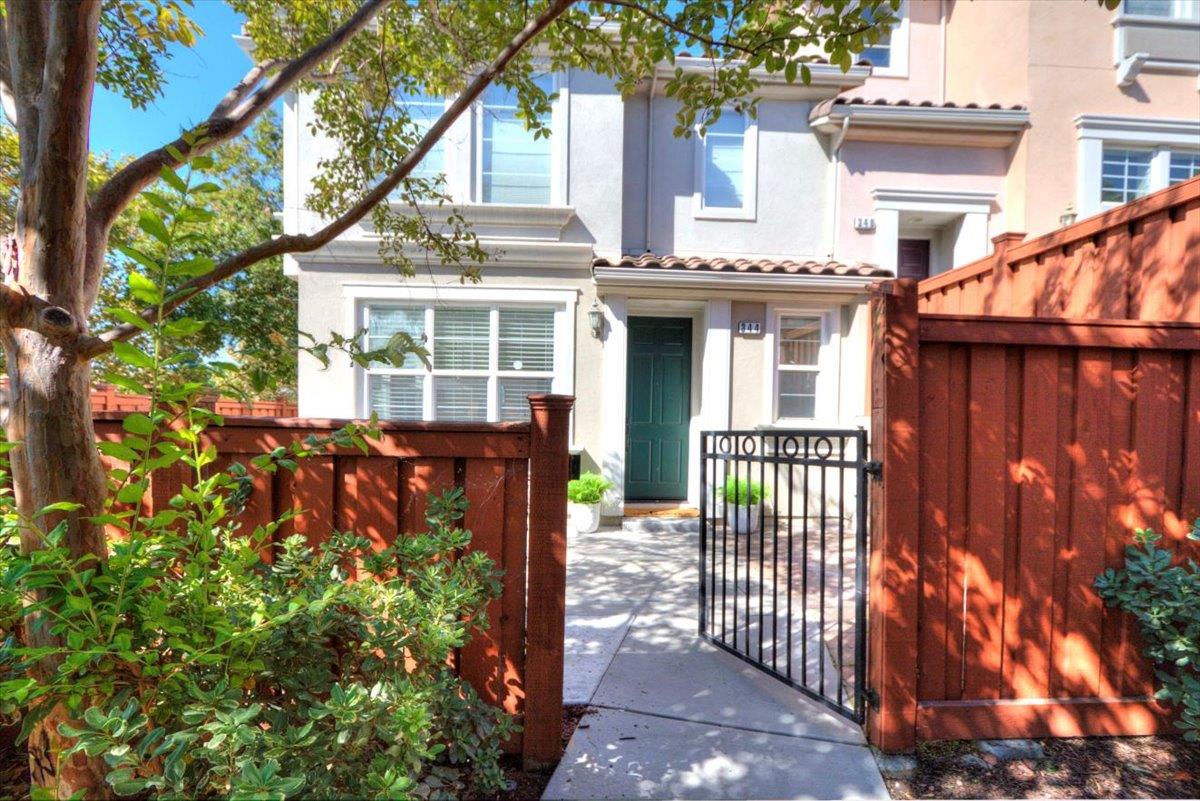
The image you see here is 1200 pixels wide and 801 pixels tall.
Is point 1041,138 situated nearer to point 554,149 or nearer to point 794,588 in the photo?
point 554,149

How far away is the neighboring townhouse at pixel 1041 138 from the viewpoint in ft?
22.9

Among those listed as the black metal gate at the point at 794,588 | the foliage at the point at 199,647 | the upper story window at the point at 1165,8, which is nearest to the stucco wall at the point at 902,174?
the upper story window at the point at 1165,8

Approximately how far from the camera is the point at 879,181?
7027 mm

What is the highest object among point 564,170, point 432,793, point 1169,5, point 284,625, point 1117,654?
point 1169,5

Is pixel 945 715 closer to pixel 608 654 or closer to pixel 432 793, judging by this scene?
pixel 608 654

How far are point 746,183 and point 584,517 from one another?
4869 mm

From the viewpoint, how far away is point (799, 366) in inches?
267

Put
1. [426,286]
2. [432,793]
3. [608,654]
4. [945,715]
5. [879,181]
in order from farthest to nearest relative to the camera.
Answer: [879,181] < [426,286] < [608,654] < [945,715] < [432,793]

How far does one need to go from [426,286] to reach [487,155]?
185cm

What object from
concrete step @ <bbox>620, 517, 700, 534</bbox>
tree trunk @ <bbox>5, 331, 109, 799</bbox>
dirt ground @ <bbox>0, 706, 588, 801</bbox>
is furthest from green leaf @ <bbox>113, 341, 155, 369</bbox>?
concrete step @ <bbox>620, 517, 700, 534</bbox>

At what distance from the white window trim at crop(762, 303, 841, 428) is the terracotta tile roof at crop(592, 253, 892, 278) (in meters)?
0.48

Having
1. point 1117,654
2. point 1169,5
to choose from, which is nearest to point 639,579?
point 1117,654

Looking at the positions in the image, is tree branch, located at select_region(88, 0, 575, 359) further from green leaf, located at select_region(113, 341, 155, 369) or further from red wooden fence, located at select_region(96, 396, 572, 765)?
red wooden fence, located at select_region(96, 396, 572, 765)

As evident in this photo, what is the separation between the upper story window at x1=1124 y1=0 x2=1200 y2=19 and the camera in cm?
699
